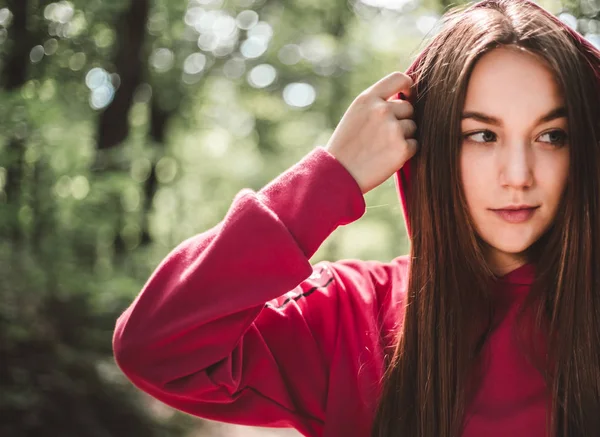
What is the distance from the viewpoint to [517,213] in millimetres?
1679

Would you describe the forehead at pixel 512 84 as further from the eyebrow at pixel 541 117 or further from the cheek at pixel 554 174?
the cheek at pixel 554 174

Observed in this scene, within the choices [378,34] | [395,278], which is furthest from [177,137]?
[395,278]

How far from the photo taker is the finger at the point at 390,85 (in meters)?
1.76

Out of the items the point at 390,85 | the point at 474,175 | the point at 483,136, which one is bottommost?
the point at 474,175

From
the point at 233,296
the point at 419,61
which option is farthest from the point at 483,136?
the point at 233,296

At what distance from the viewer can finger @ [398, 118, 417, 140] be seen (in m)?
1.75

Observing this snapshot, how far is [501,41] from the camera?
1667 mm

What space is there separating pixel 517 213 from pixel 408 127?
1.21 feet

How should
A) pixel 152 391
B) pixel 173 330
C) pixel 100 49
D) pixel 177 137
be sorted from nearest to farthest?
1. pixel 173 330
2. pixel 152 391
3. pixel 100 49
4. pixel 177 137

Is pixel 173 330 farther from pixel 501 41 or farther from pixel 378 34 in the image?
pixel 378 34

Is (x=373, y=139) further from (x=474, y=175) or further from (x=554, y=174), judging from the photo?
(x=554, y=174)

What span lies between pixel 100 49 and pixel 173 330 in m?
5.50

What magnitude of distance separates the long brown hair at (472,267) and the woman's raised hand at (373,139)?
77 millimetres

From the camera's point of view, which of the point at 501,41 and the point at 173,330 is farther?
the point at 501,41
